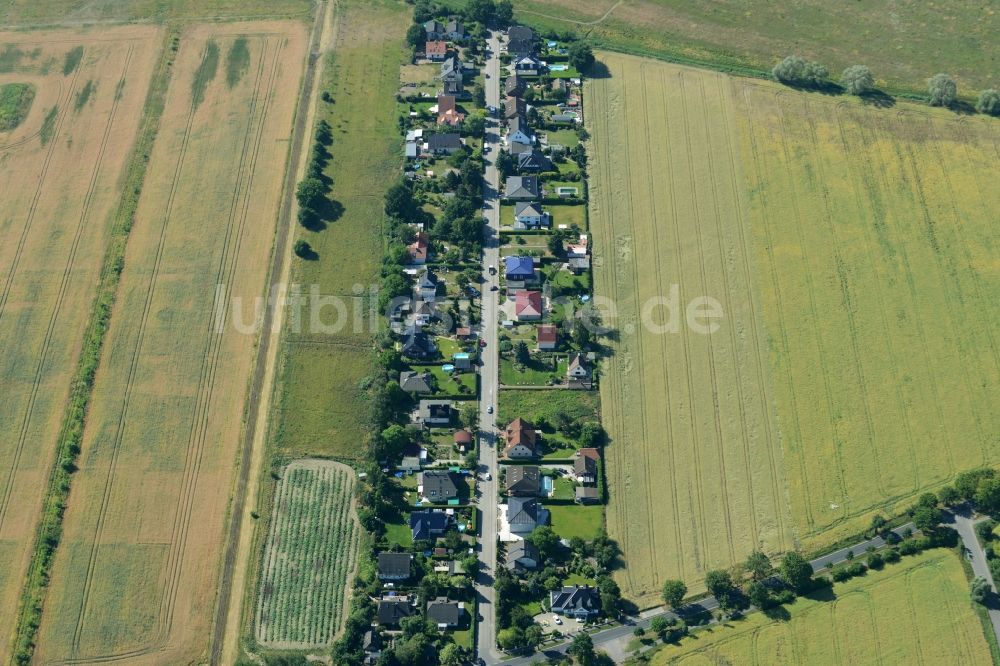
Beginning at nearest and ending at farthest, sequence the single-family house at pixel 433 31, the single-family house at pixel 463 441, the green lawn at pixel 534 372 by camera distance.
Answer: the single-family house at pixel 463 441 < the green lawn at pixel 534 372 < the single-family house at pixel 433 31

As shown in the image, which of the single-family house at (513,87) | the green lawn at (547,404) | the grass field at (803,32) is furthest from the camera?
the grass field at (803,32)

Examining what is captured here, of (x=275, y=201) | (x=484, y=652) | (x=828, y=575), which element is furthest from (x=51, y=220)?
(x=828, y=575)

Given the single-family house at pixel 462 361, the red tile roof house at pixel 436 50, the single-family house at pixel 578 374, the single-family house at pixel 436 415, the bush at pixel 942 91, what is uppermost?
the red tile roof house at pixel 436 50

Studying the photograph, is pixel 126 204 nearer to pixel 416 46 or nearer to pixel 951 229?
pixel 416 46

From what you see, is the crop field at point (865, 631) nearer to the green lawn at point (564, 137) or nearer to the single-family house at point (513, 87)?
the green lawn at point (564, 137)

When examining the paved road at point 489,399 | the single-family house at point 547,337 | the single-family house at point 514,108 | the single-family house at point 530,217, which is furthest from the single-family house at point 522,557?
the single-family house at point 514,108

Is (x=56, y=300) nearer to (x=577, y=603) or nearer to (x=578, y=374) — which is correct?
(x=578, y=374)

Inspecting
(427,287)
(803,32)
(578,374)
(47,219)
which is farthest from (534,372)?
(803,32)
